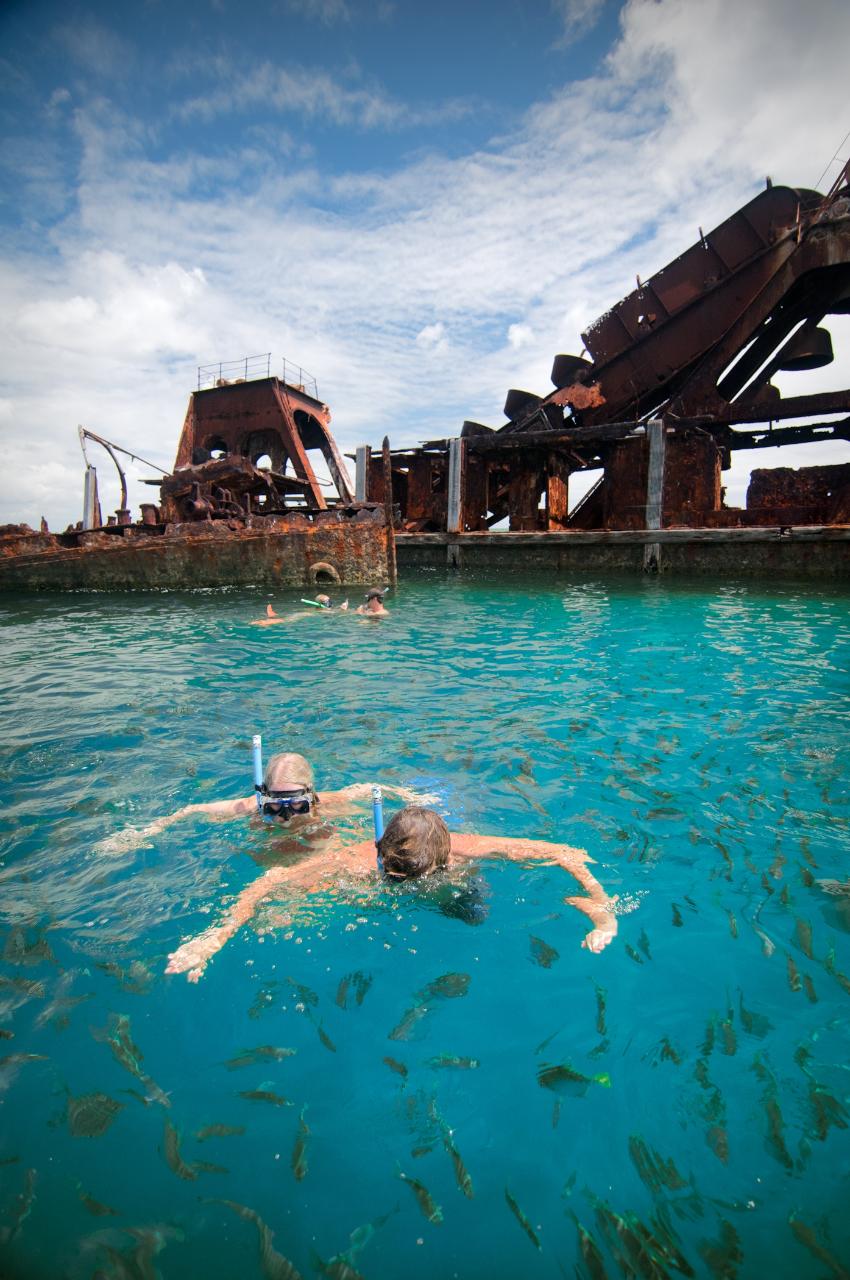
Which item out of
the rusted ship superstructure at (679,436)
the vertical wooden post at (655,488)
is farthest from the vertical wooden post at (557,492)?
the vertical wooden post at (655,488)

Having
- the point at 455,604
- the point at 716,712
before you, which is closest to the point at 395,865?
the point at 716,712

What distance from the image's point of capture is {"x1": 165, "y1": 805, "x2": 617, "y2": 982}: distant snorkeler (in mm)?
2861

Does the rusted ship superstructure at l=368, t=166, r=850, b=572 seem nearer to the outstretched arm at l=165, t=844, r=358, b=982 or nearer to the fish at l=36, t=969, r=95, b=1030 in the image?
the outstretched arm at l=165, t=844, r=358, b=982

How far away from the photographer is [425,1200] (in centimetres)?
181

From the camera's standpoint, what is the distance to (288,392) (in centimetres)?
2372

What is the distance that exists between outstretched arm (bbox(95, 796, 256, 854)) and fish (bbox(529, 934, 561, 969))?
2.09 meters

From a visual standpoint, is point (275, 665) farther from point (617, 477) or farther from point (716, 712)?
point (617, 477)

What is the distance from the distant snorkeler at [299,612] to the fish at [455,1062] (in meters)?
9.57

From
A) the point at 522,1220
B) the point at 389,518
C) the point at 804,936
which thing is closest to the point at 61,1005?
the point at 522,1220

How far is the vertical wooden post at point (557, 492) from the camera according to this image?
1895 cm

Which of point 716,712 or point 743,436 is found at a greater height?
point 743,436

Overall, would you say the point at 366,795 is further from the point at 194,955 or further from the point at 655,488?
the point at 655,488

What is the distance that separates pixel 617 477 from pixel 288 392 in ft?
43.1

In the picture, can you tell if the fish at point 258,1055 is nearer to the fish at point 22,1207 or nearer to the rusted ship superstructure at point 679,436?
the fish at point 22,1207
